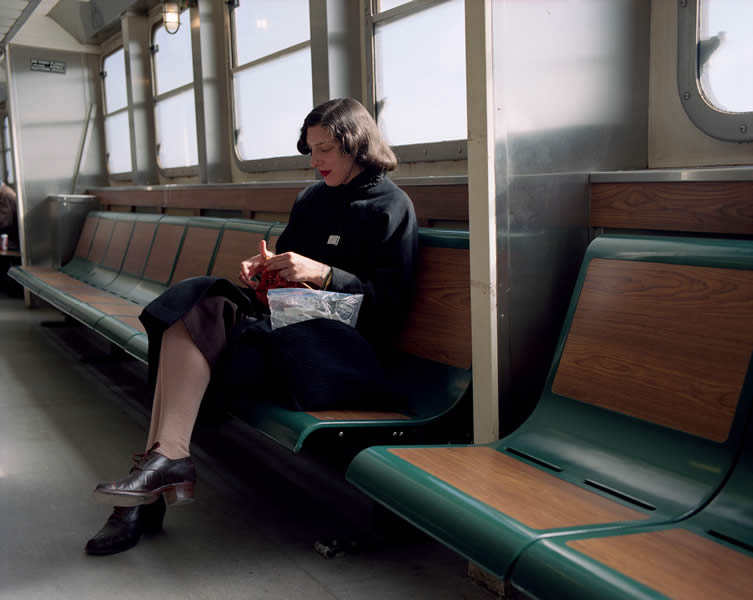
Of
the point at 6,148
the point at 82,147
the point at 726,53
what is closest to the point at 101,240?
the point at 82,147

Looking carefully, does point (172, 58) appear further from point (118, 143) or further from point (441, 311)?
point (441, 311)

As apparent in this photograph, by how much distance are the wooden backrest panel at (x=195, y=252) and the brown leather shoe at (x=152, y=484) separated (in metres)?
1.94

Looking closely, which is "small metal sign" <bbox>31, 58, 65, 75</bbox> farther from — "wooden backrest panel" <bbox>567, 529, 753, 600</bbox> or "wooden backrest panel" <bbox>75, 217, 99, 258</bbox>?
"wooden backrest panel" <bbox>567, 529, 753, 600</bbox>

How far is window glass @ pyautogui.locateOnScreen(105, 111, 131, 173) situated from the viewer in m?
8.16

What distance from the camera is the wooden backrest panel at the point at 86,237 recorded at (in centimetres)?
674

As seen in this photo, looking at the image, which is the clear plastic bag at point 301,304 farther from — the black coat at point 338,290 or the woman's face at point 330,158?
the woman's face at point 330,158

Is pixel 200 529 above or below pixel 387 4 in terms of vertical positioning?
below

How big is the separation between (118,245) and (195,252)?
1915mm

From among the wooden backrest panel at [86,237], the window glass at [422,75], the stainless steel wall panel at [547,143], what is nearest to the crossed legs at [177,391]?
the stainless steel wall panel at [547,143]

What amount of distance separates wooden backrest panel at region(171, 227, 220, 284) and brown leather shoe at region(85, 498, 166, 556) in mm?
1895

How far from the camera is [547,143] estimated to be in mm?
1889

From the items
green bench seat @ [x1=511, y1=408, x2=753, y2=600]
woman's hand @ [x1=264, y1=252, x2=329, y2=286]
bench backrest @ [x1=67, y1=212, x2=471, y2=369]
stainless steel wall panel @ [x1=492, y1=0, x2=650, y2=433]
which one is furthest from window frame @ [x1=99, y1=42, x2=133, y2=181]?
green bench seat @ [x1=511, y1=408, x2=753, y2=600]

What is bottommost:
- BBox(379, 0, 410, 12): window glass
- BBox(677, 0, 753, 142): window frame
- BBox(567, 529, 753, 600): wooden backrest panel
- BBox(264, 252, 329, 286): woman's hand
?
BBox(567, 529, 753, 600): wooden backrest panel

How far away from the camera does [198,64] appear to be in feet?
17.9
